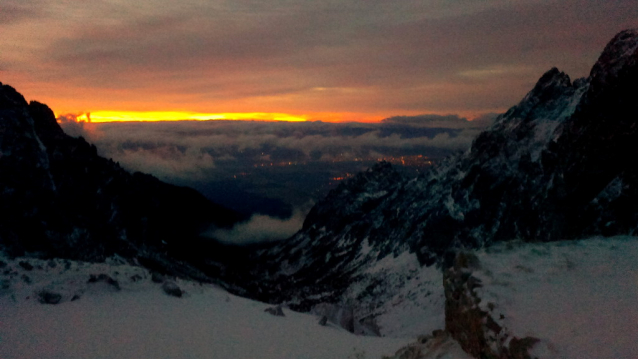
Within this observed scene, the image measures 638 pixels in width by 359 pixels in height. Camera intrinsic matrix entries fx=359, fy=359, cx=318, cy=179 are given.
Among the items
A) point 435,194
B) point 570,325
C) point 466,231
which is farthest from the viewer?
point 435,194

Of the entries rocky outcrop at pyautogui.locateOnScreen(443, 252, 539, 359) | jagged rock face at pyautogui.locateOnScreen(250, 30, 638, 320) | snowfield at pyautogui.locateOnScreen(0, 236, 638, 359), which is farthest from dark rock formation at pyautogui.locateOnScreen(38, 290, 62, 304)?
jagged rock face at pyautogui.locateOnScreen(250, 30, 638, 320)

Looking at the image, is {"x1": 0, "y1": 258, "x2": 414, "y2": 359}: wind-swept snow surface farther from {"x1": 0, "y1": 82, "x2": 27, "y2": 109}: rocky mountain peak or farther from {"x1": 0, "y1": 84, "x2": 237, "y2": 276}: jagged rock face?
{"x1": 0, "y1": 82, "x2": 27, "y2": 109}: rocky mountain peak

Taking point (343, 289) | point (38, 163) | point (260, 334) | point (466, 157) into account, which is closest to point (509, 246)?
point (260, 334)

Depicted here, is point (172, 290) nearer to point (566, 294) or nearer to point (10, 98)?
point (566, 294)

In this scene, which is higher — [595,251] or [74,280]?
[595,251]

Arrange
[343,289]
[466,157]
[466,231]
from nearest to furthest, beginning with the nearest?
[466,231]
[343,289]
[466,157]

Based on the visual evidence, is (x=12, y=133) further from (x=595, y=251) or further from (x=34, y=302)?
(x=595, y=251)

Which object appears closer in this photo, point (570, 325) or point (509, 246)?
point (570, 325)

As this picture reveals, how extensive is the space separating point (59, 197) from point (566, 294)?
360ft

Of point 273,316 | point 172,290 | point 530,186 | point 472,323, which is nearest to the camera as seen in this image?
point 472,323

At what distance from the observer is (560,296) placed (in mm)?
10188

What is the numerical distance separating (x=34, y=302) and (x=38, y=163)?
326 ft

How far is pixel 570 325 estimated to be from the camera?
337 inches

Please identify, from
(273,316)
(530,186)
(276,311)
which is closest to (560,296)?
(273,316)
